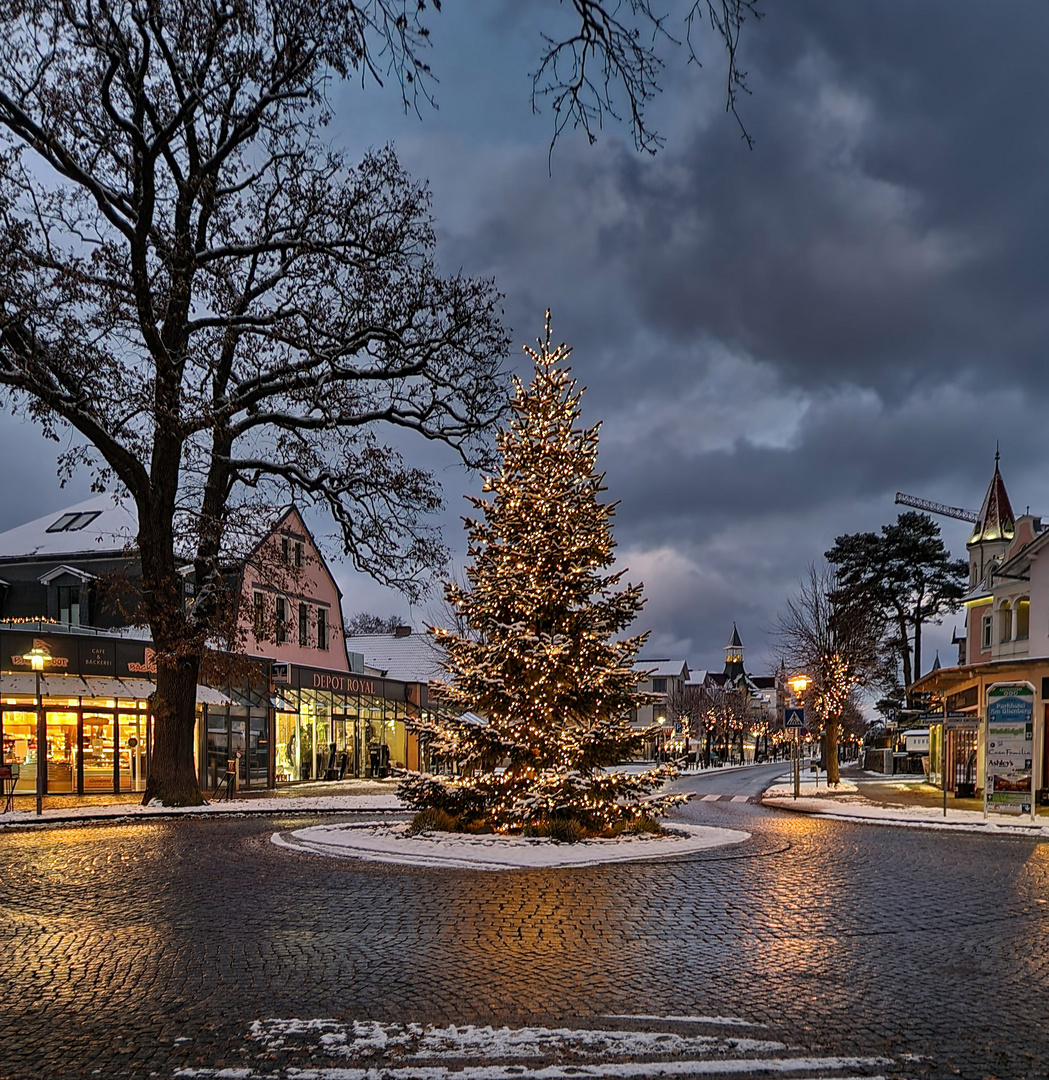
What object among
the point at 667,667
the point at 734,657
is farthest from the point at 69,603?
the point at 734,657

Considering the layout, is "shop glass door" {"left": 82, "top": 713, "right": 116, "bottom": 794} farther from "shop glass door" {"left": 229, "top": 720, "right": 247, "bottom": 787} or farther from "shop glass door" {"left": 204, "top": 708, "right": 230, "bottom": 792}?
"shop glass door" {"left": 229, "top": 720, "right": 247, "bottom": 787}

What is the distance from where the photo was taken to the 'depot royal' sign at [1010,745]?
891 inches

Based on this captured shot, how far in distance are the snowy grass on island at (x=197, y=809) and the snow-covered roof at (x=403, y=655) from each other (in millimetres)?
27658

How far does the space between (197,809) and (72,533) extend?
18.0 meters

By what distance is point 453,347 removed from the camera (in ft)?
80.7

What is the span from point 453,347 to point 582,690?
34.6 feet

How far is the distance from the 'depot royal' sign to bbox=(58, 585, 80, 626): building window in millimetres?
26735

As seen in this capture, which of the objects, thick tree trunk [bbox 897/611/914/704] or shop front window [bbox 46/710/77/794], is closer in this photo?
shop front window [bbox 46/710/77/794]

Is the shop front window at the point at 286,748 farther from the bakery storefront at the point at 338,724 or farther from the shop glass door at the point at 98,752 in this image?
the shop glass door at the point at 98,752

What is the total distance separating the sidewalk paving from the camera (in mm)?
21906

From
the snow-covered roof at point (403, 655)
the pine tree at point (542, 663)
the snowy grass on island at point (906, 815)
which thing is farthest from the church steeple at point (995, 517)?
the pine tree at point (542, 663)

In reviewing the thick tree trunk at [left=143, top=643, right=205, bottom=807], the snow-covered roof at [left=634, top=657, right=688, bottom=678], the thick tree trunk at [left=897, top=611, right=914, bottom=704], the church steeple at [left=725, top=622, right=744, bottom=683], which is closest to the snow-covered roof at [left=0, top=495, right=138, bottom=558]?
the thick tree trunk at [left=143, top=643, right=205, bottom=807]

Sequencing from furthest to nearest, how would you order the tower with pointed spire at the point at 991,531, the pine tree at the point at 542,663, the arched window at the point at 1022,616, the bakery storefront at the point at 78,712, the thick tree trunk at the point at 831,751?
the tower with pointed spire at the point at 991,531
the thick tree trunk at the point at 831,751
the arched window at the point at 1022,616
the bakery storefront at the point at 78,712
the pine tree at the point at 542,663

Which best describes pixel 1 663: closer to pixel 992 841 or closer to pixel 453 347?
pixel 453 347
